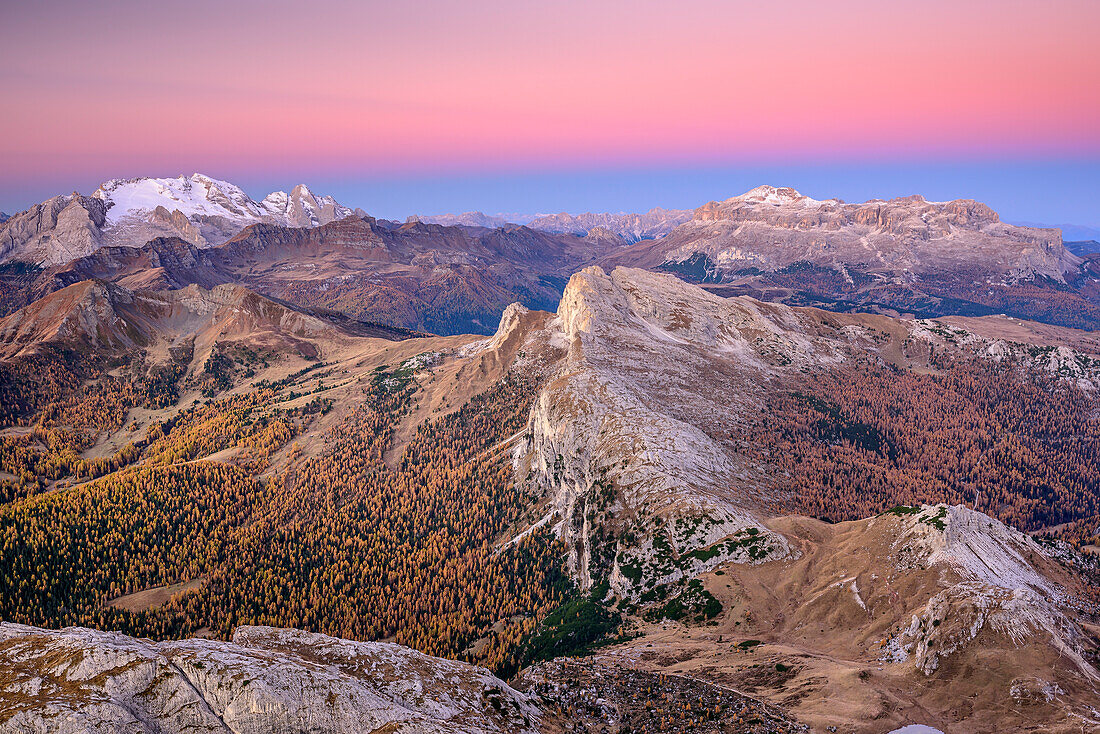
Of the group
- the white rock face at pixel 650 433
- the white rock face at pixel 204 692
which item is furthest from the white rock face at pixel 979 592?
the white rock face at pixel 204 692

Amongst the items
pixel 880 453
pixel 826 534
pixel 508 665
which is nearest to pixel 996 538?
pixel 826 534

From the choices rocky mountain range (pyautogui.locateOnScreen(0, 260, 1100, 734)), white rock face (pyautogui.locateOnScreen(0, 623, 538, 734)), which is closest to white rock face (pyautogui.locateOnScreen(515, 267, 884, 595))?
rocky mountain range (pyautogui.locateOnScreen(0, 260, 1100, 734))

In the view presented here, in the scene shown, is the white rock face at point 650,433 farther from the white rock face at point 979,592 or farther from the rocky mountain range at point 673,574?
the white rock face at point 979,592

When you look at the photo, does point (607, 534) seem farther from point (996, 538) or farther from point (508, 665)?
point (996, 538)

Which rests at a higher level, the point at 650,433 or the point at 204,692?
the point at 204,692

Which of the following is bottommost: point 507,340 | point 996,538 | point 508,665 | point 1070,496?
point 508,665

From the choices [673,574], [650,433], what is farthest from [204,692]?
[650,433]

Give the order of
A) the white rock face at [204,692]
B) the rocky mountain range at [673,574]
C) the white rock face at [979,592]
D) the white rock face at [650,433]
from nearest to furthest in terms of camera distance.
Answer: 1. the white rock face at [204,692]
2. the rocky mountain range at [673,574]
3. the white rock face at [979,592]
4. the white rock face at [650,433]

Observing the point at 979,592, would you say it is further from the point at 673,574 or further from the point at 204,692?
the point at 204,692

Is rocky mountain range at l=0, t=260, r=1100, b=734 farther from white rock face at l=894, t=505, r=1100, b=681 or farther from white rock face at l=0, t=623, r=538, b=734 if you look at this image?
white rock face at l=894, t=505, r=1100, b=681
